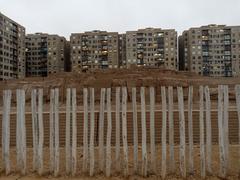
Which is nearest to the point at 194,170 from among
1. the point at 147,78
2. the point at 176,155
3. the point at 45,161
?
the point at 176,155

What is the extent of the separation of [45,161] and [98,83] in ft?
53.0

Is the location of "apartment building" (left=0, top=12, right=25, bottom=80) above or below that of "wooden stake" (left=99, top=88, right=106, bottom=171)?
above

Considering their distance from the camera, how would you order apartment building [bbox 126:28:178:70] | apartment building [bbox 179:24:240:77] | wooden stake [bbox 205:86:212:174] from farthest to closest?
apartment building [bbox 126:28:178:70]
apartment building [bbox 179:24:240:77]
wooden stake [bbox 205:86:212:174]

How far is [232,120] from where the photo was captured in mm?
9711

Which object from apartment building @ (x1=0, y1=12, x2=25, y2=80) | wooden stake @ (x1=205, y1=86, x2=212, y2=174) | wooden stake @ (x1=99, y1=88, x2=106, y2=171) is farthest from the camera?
apartment building @ (x1=0, y1=12, x2=25, y2=80)

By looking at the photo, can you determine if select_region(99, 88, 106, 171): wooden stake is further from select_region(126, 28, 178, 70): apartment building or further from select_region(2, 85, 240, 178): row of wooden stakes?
select_region(126, 28, 178, 70): apartment building

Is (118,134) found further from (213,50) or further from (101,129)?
(213,50)

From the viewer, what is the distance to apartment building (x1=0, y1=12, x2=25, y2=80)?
6988 centimetres

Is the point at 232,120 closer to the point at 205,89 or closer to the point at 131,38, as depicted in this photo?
the point at 205,89

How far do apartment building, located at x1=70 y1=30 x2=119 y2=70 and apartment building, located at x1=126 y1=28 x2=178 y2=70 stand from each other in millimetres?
4826

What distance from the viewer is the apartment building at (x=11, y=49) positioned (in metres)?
69.9

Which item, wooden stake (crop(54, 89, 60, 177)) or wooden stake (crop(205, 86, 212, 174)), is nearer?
wooden stake (crop(205, 86, 212, 174))

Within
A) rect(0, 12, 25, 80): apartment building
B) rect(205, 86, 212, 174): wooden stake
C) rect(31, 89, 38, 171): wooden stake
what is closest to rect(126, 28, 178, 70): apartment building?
rect(0, 12, 25, 80): apartment building

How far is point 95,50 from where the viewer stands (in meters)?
85.1
